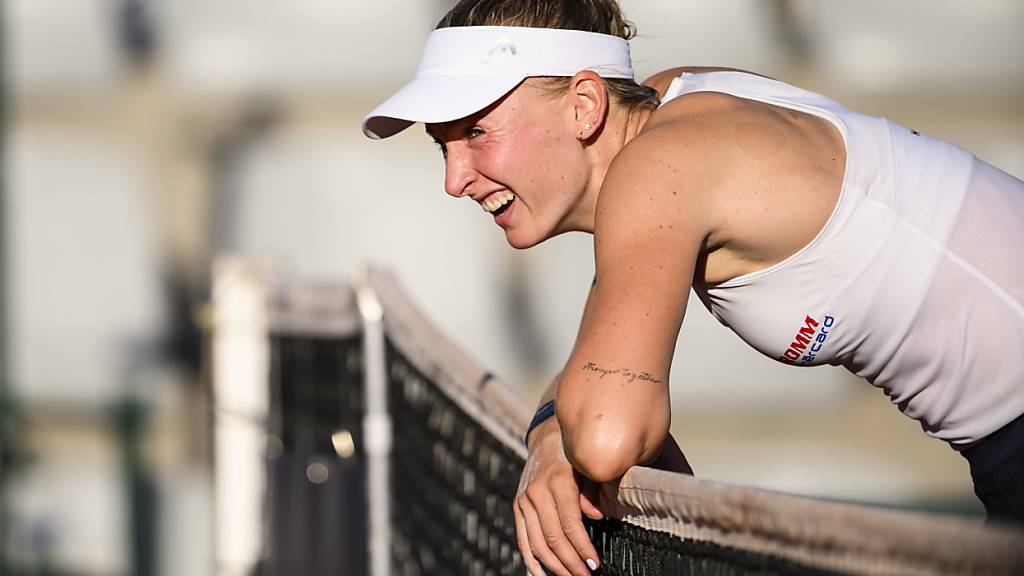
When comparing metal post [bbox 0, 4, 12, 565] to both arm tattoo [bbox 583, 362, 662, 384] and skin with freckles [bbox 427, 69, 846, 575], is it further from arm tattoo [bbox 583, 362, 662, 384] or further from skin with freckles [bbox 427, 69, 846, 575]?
arm tattoo [bbox 583, 362, 662, 384]

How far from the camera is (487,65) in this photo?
5.21 ft

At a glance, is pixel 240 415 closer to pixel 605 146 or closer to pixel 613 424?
pixel 605 146

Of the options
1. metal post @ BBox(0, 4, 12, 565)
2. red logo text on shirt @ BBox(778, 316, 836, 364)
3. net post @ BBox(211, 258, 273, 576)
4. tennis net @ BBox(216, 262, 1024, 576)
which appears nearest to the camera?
tennis net @ BBox(216, 262, 1024, 576)

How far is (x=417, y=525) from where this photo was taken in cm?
256

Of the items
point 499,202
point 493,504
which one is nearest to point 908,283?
point 499,202

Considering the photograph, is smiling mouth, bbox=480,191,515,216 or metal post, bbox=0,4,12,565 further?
metal post, bbox=0,4,12,565

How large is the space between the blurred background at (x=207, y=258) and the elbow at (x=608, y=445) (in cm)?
372

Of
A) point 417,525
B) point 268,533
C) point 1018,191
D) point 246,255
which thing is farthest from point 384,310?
point 246,255

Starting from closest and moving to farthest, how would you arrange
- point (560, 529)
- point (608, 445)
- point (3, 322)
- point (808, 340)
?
point (608, 445)
point (560, 529)
point (808, 340)
point (3, 322)

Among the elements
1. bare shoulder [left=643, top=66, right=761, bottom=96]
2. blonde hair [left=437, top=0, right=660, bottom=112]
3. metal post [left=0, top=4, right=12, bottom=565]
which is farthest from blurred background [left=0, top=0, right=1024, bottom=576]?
blonde hair [left=437, top=0, right=660, bottom=112]

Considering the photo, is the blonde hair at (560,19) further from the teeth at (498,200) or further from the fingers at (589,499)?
the fingers at (589,499)

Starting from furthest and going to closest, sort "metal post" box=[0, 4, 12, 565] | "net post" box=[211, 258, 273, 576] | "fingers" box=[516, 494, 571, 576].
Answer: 1. "metal post" box=[0, 4, 12, 565]
2. "net post" box=[211, 258, 273, 576]
3. "fingers" box=[516, 494, 571, 576]

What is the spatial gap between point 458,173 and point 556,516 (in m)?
0.44

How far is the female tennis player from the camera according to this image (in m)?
1.28
